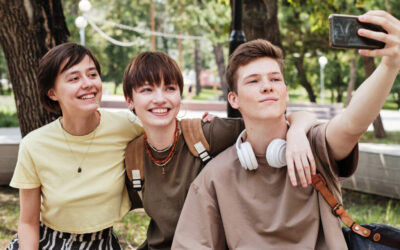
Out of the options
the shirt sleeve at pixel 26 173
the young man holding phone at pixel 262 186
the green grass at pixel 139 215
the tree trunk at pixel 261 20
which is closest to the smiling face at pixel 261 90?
the young man holding phone at pixel 262 186

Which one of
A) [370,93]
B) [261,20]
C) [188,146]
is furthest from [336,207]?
[261,20]

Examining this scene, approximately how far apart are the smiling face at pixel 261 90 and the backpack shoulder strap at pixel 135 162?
2.38ft

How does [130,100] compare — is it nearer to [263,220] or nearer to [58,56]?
[58,56]

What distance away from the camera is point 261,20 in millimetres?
6074

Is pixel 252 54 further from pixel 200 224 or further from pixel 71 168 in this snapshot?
pixel 71 168

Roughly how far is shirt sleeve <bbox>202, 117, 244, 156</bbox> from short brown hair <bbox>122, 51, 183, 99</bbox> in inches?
13.3

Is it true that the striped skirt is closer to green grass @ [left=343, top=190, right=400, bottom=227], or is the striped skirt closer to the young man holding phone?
the young man holding phone

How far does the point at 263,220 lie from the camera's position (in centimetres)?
232

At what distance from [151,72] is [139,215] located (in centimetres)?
317

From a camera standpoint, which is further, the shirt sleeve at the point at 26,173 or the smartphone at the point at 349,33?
the shirt sleeve at the point at 26,173

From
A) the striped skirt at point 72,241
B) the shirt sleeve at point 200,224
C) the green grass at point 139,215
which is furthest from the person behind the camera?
the green grass at point 139,215

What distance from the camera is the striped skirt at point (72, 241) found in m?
2.85

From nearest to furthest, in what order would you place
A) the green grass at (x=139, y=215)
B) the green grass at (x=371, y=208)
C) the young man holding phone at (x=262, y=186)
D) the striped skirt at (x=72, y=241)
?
the young man holding phone at (x=262, y=186)
the striped skirt at (x=72, y=241)
the green grass at (x=139, y=215)
the green grass at (x=371, y=208)

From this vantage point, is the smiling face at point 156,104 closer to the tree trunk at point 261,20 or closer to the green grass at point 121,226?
the green grass at point 121,226
